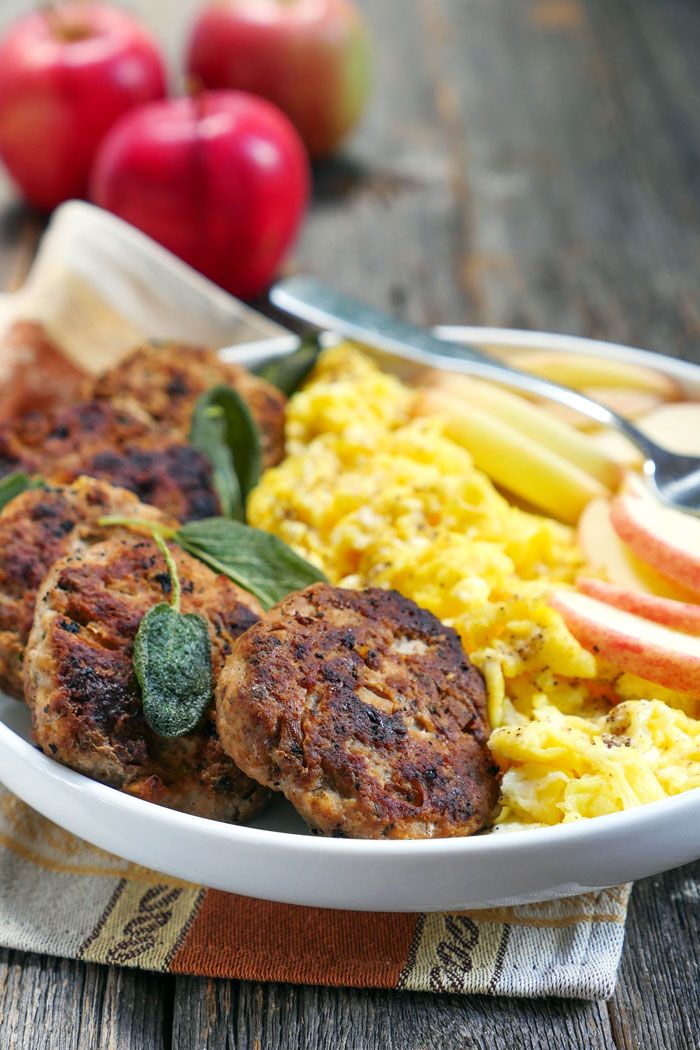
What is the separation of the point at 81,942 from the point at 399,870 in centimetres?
71

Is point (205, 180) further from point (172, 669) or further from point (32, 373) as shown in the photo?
point (172, 669)

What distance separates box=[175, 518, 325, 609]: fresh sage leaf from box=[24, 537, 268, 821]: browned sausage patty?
20 centimetres

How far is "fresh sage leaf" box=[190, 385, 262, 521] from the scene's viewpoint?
2904 mm

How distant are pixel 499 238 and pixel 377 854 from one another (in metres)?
3.69

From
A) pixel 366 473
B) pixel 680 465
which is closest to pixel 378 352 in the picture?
pixel 366 473

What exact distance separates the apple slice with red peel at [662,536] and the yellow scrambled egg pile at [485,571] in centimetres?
15

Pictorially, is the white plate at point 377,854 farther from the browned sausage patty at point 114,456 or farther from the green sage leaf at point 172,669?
the browned sausage patty at point 114,456

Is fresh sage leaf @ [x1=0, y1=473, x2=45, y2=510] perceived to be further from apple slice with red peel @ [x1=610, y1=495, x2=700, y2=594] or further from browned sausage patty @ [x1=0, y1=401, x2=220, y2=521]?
apple slice with red peel @ [x1=610, y1=495, x2=700, y2=594]

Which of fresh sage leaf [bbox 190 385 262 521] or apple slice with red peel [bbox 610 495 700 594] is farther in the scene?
fresh sage leaf [bbox 190 385 262 521]

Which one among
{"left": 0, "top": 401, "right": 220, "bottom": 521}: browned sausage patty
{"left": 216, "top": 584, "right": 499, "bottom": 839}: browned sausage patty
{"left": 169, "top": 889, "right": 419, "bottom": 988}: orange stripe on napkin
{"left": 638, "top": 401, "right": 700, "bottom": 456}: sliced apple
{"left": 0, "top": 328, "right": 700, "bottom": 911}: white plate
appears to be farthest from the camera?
{"left": 638, "top": 401, "right": 700, "bottom": 456}: sliced apple

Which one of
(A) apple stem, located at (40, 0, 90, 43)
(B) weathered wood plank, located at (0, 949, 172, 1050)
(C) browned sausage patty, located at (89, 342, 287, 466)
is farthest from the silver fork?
(A) apple stem, located at (40, 0, 90, 43)

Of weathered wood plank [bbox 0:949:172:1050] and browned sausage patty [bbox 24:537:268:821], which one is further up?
browned sausage patty [bbox 24:537:268:821]

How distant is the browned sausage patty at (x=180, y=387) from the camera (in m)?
3.00

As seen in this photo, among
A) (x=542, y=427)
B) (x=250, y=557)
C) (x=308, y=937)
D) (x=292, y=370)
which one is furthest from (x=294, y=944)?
(x=292, y=370)
